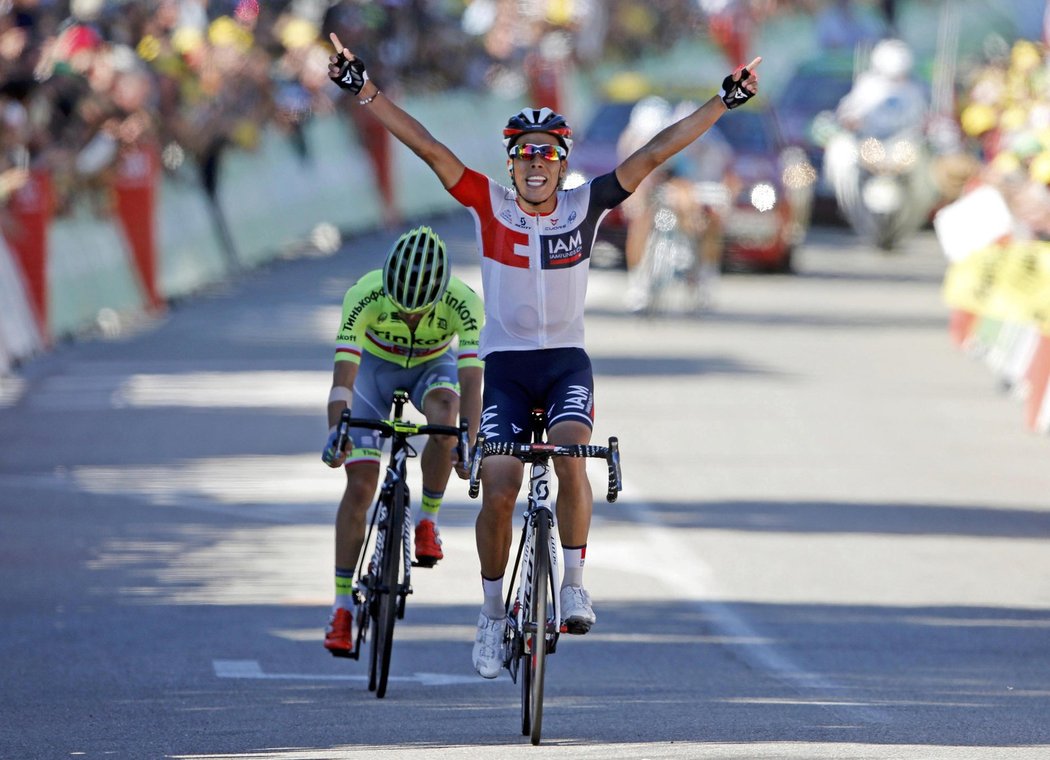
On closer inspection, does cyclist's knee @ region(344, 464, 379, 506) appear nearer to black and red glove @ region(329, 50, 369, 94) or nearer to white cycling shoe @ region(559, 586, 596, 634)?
white cycling shoe @ region(559, 586, 596, 634)

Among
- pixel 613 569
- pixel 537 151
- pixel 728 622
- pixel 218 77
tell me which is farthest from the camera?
pixel 218 77

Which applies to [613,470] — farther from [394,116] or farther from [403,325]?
[403,325]

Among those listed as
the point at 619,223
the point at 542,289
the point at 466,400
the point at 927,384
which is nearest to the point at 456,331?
the point at 466,400

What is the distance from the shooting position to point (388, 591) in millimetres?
9781

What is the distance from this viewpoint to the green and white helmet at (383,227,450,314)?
9.84 m

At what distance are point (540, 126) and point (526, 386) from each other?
0.93 metres

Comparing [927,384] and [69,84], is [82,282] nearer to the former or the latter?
[69,84]

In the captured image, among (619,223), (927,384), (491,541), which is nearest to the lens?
(491,541)

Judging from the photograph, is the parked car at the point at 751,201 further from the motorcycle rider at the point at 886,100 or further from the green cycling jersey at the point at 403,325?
the green cycling jersey at the point at 403,325

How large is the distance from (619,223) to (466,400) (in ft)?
66.2

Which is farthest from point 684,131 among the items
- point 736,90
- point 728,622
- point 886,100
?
point 886,100

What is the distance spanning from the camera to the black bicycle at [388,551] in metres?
9.67

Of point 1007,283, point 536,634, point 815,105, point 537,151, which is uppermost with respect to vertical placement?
point 815,105

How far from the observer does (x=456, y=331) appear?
10367mm
